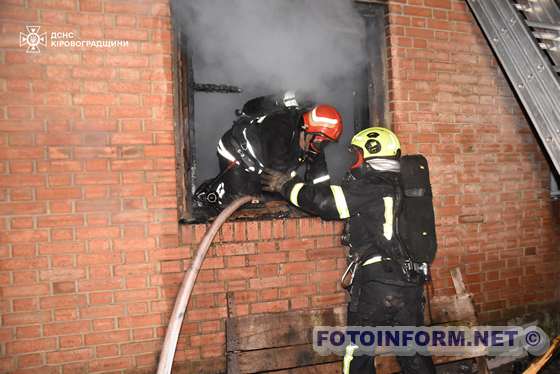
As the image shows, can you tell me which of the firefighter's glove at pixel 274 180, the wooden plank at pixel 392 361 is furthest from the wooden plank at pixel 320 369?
the firefighter's glove at pixel 274 180

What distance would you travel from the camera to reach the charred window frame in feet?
10.2

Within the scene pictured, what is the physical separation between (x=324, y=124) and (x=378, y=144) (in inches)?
34.8

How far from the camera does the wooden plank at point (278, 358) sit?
3.03m

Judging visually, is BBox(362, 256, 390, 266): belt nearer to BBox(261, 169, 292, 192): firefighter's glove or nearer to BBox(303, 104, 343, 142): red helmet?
BBox(261, 169, 292, 192): firefighter's glove

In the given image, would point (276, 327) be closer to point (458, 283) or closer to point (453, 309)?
point (453, 309)

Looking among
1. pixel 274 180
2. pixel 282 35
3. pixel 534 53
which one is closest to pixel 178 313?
pixel 274 180

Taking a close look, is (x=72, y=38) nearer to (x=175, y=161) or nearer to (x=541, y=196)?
(x=175, y=161)

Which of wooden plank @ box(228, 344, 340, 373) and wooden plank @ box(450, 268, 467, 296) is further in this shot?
wooden plank @ box(450, 268, 467, 296)

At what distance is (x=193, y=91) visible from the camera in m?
3.38

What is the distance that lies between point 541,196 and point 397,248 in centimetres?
231

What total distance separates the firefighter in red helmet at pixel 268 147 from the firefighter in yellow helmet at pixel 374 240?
2.15 ft

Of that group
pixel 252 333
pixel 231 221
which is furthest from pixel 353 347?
pixel 231 221

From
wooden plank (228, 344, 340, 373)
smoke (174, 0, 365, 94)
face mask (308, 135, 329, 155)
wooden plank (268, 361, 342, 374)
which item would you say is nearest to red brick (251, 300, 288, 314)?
wooden plank (228, 344, 340, 373)

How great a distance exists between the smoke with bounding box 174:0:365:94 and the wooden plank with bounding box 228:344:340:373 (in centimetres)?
272
